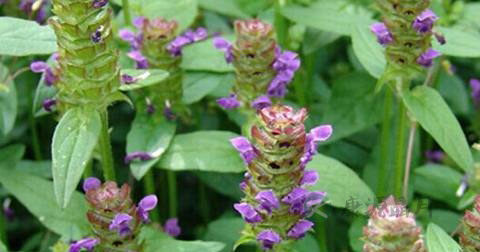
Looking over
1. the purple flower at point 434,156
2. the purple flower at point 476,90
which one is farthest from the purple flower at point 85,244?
the purple flower at point 476,90

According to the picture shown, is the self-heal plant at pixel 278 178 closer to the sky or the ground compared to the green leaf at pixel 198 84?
closer to the sky

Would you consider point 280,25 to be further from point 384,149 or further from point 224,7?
point 384,149

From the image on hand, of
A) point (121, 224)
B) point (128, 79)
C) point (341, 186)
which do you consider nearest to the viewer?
point (121, 224)

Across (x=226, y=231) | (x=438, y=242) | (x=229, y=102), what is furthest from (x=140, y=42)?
(x=438, y=242)

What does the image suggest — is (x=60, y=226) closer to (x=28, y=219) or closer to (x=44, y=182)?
(x=44, y=182)

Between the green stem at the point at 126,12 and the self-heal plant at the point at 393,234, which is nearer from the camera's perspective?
the self-heal plant at the point at 393,234

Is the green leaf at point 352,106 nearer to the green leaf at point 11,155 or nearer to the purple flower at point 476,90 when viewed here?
the purple flower at point 476,90
